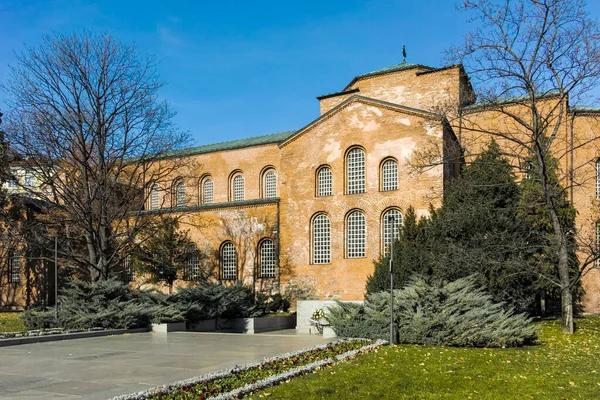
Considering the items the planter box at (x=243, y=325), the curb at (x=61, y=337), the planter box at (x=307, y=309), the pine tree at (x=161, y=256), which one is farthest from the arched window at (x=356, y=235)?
the curb at (x=61, y=337)

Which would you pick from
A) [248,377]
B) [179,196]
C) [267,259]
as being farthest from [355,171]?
[248,377]

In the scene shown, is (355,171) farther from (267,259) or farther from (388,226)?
(267,259)

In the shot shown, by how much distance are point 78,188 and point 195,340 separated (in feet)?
41.6

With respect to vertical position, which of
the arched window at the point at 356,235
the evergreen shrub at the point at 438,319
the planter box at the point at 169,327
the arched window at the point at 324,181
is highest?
the arched window at the point at 324,181

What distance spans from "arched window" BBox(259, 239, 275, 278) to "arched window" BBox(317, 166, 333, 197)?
4244mm

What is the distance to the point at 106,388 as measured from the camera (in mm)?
8758

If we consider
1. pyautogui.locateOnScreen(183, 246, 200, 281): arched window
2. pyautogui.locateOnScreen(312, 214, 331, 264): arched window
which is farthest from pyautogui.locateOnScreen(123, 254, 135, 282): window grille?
pyautogui.locateOnScreen(312, 214, 331, 264): arched window

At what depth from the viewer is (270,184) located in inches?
1500

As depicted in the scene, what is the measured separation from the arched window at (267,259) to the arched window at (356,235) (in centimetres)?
498

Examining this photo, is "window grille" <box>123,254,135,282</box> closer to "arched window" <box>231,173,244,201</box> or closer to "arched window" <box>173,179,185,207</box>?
"arched window" <box>173,179,185,207</box>

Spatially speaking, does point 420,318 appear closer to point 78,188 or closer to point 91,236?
point 91,236

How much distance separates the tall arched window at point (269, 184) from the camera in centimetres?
3784

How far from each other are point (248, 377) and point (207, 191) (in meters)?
32.0

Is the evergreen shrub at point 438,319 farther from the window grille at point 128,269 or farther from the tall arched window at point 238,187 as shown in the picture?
the tall arched window at point 238,187
